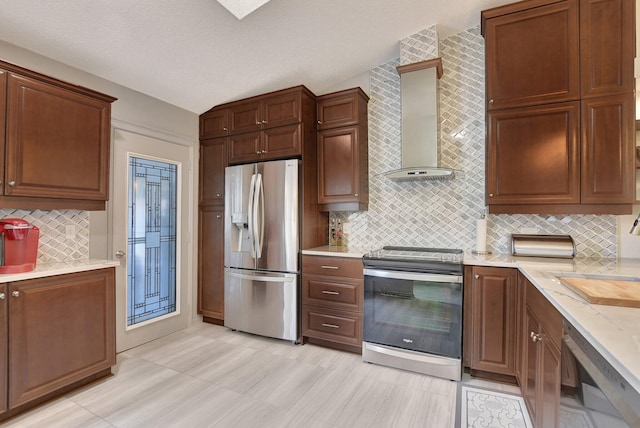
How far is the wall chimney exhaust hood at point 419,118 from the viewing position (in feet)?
9.15

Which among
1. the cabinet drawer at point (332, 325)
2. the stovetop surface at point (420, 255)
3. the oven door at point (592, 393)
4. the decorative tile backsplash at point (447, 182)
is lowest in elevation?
the cabinet drawer at point (332, 325)

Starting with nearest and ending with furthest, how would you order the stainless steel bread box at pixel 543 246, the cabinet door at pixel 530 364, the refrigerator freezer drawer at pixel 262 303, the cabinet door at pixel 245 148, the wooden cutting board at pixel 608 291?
the wooden cutting board at pixel 608 291 → the cabinet door at pixel 530 364 → the stainless steel bread box at pixel 543 246 → the refrigerator freezer drawer at pixel 262 303 → the cabinet door at pixel 245 148

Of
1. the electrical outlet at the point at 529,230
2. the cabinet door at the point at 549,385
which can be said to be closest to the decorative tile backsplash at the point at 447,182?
the electrical outlet at the point at 529,230

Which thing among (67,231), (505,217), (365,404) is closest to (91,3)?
(67,231)

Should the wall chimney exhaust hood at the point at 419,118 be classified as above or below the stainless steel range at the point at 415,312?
above

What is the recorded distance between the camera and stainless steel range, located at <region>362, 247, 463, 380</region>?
2.31 metres

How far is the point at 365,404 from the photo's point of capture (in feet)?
6.66

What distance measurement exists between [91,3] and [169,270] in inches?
96.2

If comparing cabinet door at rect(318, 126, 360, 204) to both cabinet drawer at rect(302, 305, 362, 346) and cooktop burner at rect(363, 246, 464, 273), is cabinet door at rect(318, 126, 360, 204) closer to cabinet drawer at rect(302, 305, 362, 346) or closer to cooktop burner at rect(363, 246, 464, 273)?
cooktop burner at rect(363, 246, 464, 273)

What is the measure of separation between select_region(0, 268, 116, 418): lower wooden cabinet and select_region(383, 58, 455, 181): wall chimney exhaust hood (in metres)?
2.70

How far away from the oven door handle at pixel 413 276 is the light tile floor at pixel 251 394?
0.79 meters

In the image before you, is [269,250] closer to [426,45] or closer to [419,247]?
[419,247]

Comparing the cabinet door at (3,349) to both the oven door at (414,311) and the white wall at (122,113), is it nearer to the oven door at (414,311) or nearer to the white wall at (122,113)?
the white wall at (122,113)

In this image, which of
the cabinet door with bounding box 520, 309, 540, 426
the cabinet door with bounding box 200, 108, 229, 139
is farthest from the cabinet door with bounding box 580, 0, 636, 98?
the cabinet door with bounding box 200, 108, 229, 139
